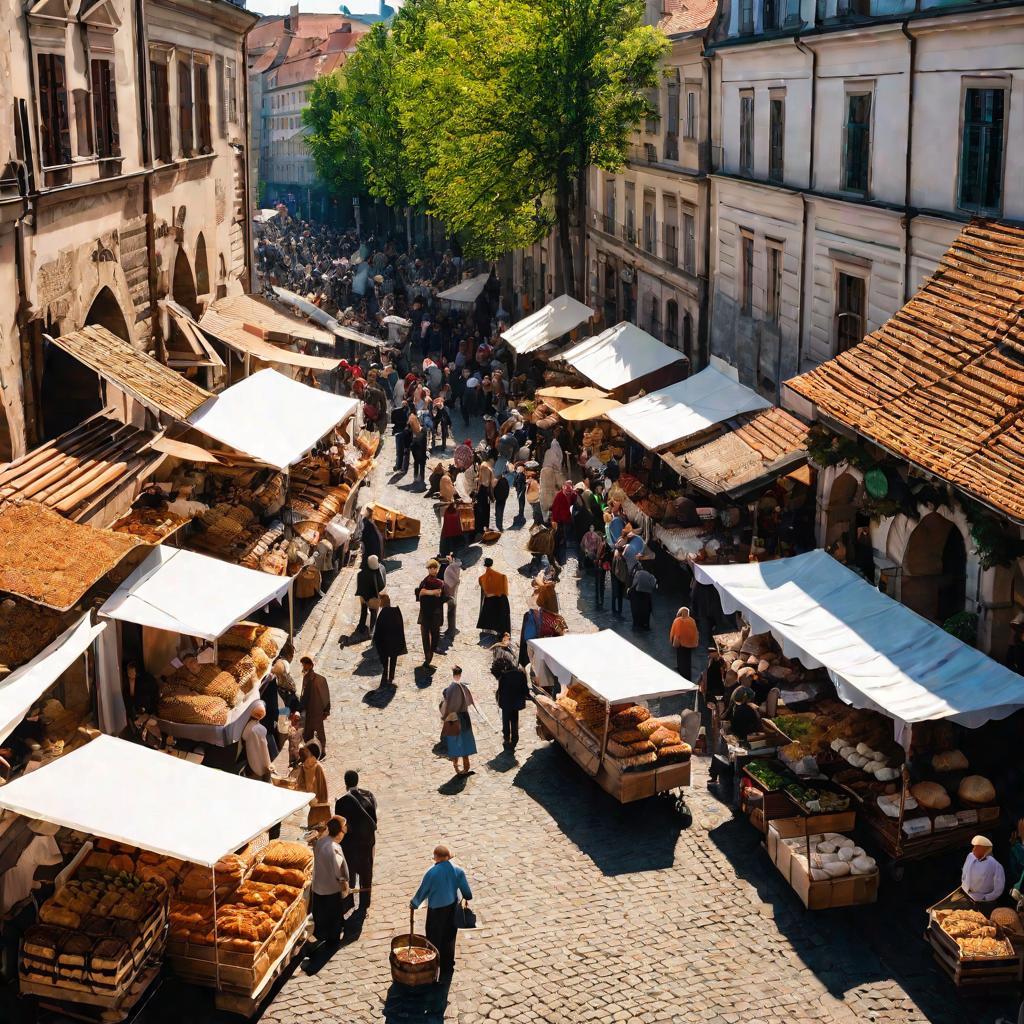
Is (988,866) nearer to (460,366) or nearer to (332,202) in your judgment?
(460,366)

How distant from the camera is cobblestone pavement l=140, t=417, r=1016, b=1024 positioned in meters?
12.5

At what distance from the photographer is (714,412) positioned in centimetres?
2572

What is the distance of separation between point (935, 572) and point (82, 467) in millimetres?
10349

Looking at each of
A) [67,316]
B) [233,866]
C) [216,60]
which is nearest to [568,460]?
[216,60]

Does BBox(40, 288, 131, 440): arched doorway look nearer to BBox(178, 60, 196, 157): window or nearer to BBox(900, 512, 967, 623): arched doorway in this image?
BBox(178, 60, 196, 157): window

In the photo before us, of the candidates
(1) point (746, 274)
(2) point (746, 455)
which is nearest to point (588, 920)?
(2) point (746, 455)

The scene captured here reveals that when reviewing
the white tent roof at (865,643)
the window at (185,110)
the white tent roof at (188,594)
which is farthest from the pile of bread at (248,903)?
the window at (185,110)

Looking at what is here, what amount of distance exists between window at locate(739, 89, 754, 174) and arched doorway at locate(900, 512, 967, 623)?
12.6 m

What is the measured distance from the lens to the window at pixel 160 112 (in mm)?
25609

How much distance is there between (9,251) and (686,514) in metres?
11.4

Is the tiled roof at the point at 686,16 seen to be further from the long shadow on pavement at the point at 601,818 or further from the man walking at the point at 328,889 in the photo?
the man walking at the point at 328,889

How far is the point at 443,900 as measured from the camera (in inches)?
508

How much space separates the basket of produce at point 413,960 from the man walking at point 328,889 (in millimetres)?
757

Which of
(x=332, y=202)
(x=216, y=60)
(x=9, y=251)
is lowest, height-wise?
(x=332, y=202)
